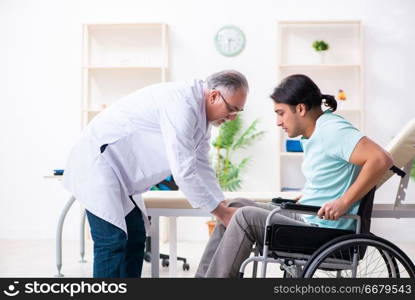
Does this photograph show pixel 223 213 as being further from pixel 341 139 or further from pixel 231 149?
pixel 231 149

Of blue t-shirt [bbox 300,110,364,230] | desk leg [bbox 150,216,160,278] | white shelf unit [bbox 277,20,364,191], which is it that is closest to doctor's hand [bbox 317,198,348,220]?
blue t-shirt [bbox 300,110,364,230]

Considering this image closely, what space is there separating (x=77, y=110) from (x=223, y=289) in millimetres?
4209

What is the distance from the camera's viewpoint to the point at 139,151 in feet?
7.19

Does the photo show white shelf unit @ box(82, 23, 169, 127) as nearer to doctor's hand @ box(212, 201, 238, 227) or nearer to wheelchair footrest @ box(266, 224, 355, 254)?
doctor's hand @ box(212, 201, 238, 227)

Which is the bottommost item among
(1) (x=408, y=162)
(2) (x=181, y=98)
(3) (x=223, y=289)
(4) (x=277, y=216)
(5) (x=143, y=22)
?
(3) (x=223, y=289)

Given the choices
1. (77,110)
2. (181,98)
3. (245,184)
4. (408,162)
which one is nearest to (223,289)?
(181,98)

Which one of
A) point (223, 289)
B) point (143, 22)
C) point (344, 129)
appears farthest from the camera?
point (143, 22)

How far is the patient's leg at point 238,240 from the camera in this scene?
6.69 ft

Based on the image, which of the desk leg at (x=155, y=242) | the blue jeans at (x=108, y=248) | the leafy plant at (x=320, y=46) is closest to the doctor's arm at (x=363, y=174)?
the blue jeans at (x=108, y=248)

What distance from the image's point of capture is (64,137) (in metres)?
5.80

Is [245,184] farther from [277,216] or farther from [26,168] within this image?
[277,216]

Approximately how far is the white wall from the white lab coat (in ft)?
11.6

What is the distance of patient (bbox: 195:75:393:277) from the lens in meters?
1.99

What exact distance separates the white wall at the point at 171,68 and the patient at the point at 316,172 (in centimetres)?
343
